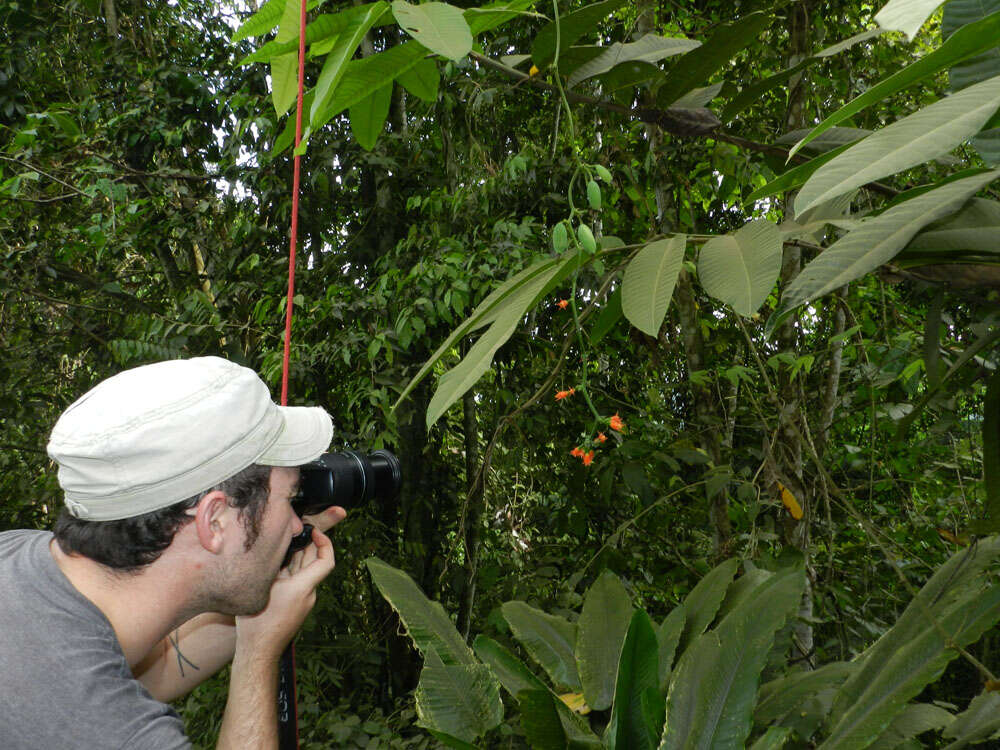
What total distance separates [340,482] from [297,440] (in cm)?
14

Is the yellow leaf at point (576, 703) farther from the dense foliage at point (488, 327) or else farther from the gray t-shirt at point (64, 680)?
the gray t-shirt at point (64, 680)

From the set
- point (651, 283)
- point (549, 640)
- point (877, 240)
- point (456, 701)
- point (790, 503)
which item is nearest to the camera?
point (877, 240)

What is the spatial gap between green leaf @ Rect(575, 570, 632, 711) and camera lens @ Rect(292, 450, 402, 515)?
1.36 ft

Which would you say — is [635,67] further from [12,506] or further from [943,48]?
[12,506]

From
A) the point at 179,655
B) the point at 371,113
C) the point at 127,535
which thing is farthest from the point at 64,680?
the point at 371,113

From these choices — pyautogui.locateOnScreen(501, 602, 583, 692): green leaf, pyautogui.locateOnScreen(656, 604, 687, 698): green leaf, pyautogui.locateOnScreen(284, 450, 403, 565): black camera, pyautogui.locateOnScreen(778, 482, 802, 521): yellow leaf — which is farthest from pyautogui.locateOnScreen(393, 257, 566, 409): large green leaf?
pyautogui.locateOnScreen(778, 482, 802, 521): yellow leaf

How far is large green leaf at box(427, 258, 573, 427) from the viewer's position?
505 mm

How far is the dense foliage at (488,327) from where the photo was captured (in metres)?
1.85

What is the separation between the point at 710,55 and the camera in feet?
2.34

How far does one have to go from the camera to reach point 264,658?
3.19ft

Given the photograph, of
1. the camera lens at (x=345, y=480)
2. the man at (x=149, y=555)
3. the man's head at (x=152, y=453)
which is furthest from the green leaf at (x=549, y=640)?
the man's head at (x=152, y=453)

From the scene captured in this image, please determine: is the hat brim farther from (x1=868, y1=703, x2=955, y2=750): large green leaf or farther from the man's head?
(x1=868, y1=703, x2=955, y2=750): large green leaf

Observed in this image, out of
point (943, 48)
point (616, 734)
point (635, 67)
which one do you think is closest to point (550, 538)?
point (616, 734)

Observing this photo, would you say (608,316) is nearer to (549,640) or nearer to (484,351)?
(484,351)
